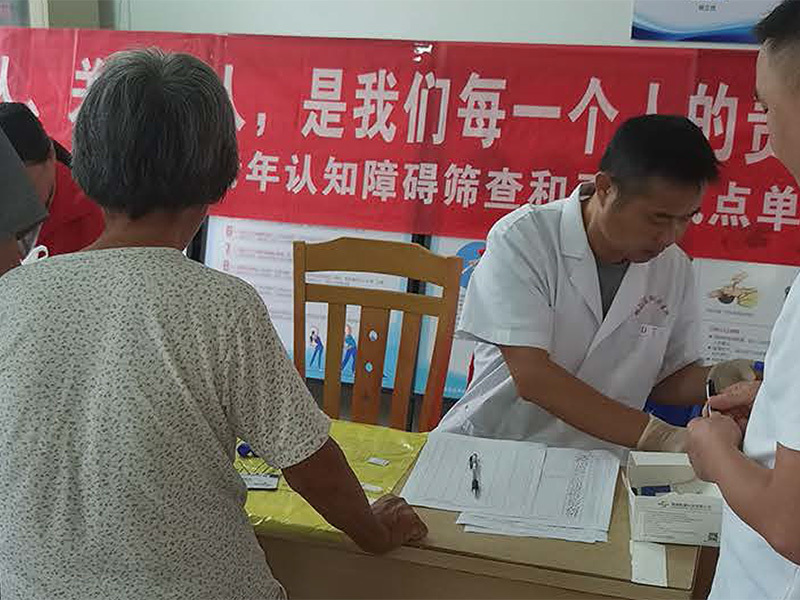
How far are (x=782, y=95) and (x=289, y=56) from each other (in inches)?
90.8

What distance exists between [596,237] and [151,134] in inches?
40.1

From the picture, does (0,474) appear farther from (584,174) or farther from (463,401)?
(584,174)

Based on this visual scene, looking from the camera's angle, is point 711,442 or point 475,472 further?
point 475,472

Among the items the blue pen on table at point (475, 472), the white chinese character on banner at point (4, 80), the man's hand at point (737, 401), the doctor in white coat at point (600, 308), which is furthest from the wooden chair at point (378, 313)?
the white chinese character on banner at point (4, 80)

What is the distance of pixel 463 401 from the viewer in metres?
1.78

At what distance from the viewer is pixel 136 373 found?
87 centimetres

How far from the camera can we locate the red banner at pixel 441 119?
8.59 feet

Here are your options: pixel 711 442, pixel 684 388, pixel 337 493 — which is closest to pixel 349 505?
pixel 337 493

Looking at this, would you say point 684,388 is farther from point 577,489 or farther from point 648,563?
point 648,563

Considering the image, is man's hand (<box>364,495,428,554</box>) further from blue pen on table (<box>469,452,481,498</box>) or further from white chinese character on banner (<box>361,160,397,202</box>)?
white chinese character on banner (<box>361,160,397,202</box>)

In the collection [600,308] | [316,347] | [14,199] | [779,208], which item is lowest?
[316,347]

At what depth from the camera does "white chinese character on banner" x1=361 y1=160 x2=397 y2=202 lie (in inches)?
113

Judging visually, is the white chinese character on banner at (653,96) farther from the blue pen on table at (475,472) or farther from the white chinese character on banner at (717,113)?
the blue pen on table at (475,472)

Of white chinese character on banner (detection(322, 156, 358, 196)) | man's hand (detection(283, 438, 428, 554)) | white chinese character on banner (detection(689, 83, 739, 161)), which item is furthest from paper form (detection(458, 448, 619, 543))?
white chinese character on banner (detection(322, 156, 358, 196))
